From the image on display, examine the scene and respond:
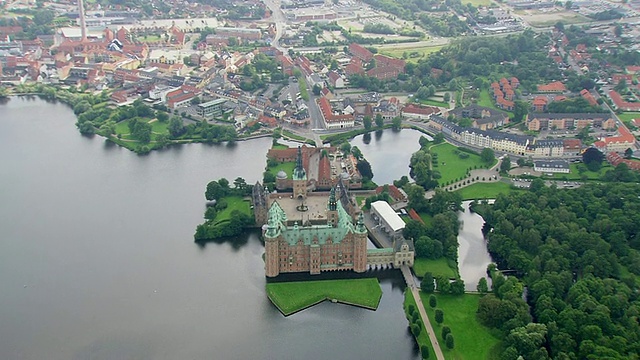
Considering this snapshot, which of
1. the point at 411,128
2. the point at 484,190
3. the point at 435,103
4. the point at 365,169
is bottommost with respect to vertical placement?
the point at 484,190

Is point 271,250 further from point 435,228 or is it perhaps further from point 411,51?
point 411,51

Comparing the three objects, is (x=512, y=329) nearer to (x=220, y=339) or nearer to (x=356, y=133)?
(x=220, y=339)

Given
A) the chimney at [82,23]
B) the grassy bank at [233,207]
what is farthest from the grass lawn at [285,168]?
the chimney at [82,23]

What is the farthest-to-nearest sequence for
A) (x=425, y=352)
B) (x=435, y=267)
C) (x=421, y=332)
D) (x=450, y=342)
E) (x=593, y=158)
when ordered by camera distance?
1. (x=593, y=158)
2. (x=435, y=267)
3. (x=421, y=332)
4. (x=450, y=342)
5. (x=425, y=352)

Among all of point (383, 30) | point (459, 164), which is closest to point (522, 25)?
point (383, 30)

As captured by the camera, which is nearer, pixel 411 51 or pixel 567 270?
pixel 567 270

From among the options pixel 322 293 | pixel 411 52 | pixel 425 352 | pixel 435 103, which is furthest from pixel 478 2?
pixel 425 352
